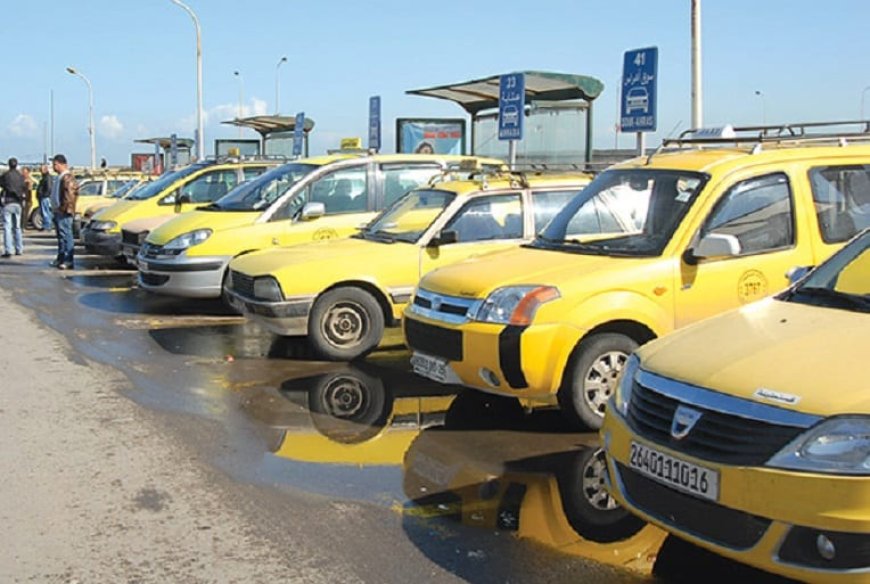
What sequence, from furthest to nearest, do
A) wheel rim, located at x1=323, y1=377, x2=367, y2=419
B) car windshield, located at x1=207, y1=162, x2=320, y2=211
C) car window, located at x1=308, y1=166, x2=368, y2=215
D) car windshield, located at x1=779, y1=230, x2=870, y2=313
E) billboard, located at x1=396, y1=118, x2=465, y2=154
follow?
billboard, located at x1=396, y1=118, x2=465, y2=154 < car windshield, located at x1=207, y1=162, x2=320, y2=211 < car window, located at x1=308, y1=166, x2=368, y2=215 < wheel rim, located at x1=323, y1=377, x2=367, y2=419 < car windshield, located at x1=779, y1=230, x2=870, y2=313

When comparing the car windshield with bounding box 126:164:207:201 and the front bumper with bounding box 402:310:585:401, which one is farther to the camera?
the car windshield with bounding box 126:164:207:201

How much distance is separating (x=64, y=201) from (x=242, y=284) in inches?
345

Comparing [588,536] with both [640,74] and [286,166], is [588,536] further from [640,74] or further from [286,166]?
[286,166]

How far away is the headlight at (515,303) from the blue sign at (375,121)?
14.7 meters

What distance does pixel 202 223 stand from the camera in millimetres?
12867

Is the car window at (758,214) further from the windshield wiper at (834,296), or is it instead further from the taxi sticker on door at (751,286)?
the windshield wiper at (834,296)

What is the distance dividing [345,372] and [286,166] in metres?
A: 4.95

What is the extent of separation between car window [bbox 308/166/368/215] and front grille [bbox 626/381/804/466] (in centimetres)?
810

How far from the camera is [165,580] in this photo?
4.55m

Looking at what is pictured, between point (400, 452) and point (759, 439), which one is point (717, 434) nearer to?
point (759, 439)

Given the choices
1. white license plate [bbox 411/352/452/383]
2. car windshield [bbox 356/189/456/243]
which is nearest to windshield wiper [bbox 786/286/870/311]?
white license plate [bbox 411/352/452/383]

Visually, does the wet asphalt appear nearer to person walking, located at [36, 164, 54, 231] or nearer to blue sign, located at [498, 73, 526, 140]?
blue sign, located at [498, 73, 526, 140]

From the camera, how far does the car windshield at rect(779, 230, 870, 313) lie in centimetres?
489

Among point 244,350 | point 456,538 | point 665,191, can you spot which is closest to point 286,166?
point 244,350
